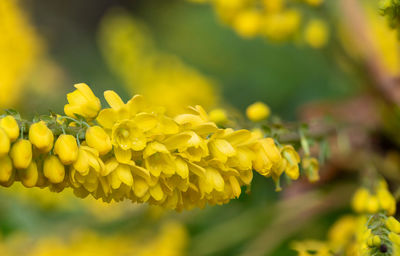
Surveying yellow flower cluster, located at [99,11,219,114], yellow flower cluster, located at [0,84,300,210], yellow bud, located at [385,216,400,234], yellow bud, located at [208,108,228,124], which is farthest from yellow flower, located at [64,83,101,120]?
yellow flower cluster, located at [99,11,219,114]

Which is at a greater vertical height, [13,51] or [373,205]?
[13,51]

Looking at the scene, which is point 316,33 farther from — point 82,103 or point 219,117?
point 82,103

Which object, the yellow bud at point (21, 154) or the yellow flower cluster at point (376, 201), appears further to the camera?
the yellow flower cluster at point (376, 201)

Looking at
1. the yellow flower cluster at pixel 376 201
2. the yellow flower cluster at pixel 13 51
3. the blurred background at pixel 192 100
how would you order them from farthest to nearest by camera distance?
the yellow flower cluster at pixel 13 51, the blurred background at pixel 192 100, the yellow flower cluster at pixel 376 201

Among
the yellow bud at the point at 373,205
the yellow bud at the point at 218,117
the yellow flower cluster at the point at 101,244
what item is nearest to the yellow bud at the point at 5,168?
the yellow bud at the point at 218,117

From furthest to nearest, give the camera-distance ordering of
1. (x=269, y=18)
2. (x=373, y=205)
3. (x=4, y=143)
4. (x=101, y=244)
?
(x=101, y=244), (x=269, y=18), (x=373, y=205), (x=4, y=143)

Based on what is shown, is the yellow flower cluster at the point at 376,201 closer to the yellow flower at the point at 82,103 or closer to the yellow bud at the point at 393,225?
the yellow bud at the point at 393,225

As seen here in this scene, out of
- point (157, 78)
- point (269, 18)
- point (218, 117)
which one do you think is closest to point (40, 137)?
point (218, 117)

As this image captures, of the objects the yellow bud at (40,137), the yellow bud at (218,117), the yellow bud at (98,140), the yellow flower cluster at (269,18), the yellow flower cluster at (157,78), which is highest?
the yellow flower cluster at (157,78)
